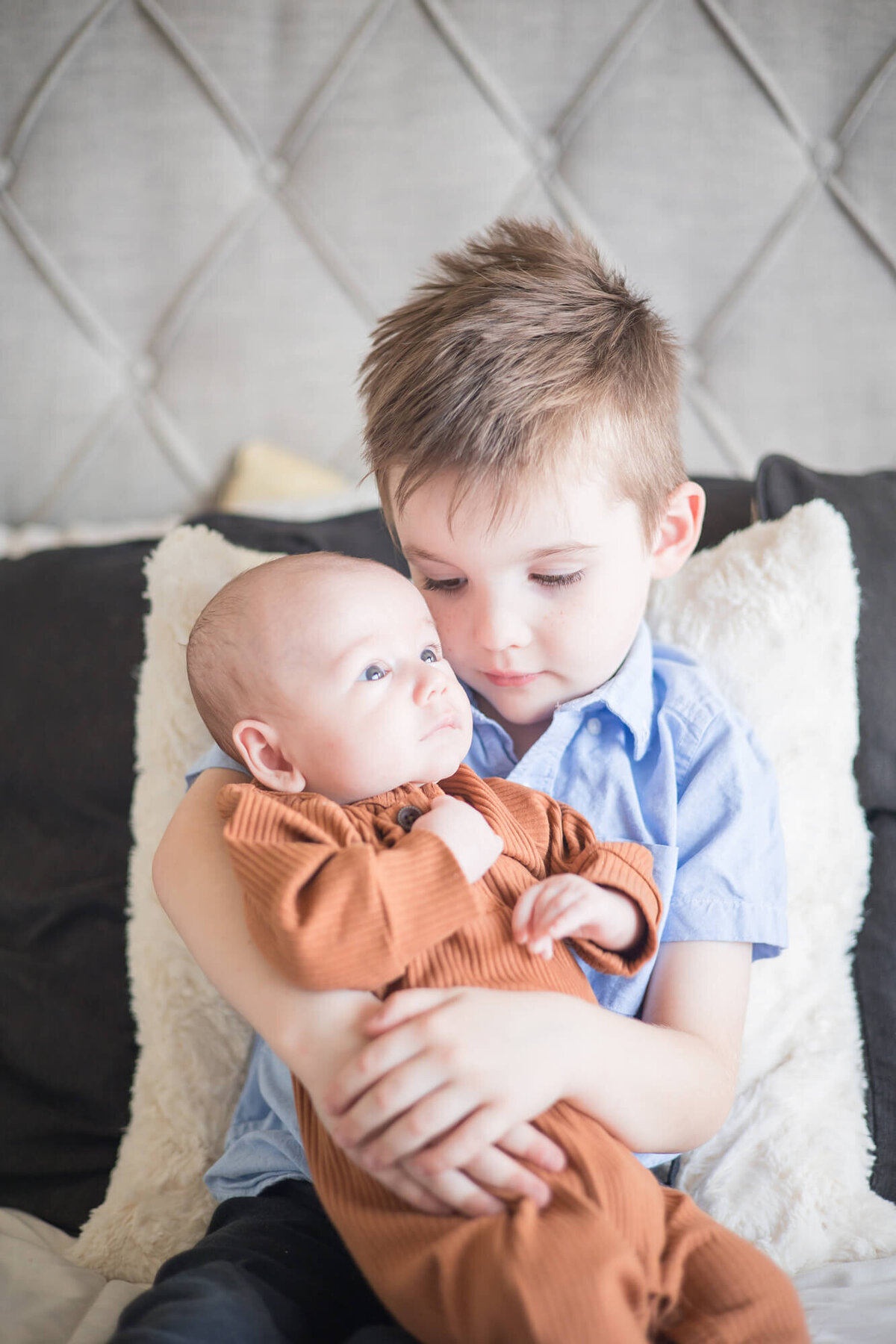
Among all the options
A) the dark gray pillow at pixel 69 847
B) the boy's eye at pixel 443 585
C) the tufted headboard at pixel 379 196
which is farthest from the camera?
the tufted headboard at pixel 379 196

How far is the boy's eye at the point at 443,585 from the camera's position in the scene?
3.09ft

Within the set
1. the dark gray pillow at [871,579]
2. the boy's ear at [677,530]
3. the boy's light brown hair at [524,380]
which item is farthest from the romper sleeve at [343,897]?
the dark gray pillow at [871,579]

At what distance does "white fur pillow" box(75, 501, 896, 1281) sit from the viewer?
90 cm

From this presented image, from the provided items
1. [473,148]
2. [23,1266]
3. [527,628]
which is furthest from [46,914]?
[473,148]

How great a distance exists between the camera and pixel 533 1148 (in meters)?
0.67

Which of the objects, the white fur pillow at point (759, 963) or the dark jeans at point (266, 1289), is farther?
the white fur pillow at point (759, 963)

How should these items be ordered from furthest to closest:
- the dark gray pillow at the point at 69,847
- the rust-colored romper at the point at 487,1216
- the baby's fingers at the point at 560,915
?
the dark gray pillow at the point at 69,847 < the baby's fingers at the point at 560,915 < the rust-colored romper at the point at 487,1216

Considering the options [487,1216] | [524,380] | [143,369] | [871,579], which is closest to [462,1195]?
[487,1216]

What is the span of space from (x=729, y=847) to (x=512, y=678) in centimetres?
27

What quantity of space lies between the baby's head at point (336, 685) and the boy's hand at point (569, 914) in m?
0.16

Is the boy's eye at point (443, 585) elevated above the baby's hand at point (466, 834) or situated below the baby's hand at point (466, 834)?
above

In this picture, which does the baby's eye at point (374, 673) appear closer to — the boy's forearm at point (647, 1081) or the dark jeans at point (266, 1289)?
the boy's forearm at point (647, 1081)

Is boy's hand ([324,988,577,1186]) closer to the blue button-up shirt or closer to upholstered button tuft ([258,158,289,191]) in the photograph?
the blue button-up shirt

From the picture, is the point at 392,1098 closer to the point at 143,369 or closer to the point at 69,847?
the point at 69,847
